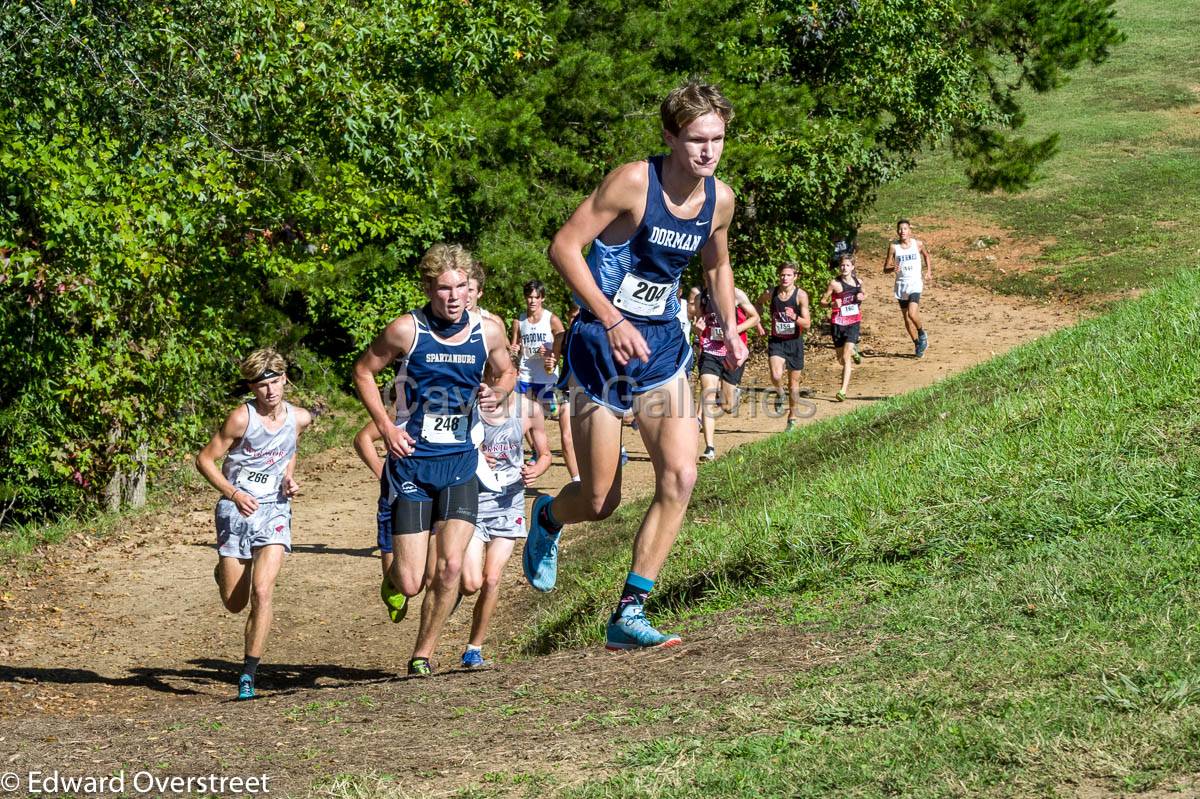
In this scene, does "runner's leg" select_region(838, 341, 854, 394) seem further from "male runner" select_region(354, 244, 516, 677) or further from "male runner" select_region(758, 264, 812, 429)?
"male runner" select_region(354, 244, 516, 677)

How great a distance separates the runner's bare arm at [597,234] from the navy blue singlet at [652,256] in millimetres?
69

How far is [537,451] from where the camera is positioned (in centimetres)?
946

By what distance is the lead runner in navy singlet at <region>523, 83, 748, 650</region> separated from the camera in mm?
5660

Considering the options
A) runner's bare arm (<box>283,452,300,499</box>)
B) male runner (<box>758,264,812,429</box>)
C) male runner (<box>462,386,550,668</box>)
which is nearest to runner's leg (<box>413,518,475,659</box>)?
male runner (<box>462,386,550,668</box>)

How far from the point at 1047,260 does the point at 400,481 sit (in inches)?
952

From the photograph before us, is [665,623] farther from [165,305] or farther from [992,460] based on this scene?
[165,305]

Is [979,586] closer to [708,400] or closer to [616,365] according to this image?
[616,365]

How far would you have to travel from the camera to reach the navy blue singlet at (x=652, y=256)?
228 inches

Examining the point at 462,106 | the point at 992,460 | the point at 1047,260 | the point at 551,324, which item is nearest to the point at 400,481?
the point at 992,460

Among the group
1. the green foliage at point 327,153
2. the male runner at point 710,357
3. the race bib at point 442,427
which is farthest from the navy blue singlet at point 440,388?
the male runner at point 710,357

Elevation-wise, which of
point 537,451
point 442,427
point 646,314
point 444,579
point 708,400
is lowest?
point 708,400

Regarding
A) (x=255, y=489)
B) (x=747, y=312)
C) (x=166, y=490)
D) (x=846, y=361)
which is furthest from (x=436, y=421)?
(x=846, y=361)

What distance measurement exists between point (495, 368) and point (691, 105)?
2.48m

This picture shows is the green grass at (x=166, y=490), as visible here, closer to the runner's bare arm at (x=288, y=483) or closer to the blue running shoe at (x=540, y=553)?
the runner's bare arm at (x=288, y=483)
